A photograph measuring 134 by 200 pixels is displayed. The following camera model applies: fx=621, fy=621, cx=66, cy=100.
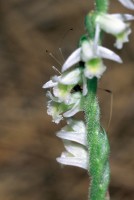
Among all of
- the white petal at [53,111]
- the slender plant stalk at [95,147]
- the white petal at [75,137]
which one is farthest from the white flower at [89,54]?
the white petal at [75,137]

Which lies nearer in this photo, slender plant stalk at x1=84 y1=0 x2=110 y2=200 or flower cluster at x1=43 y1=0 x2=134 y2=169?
flower cluster at x1=43 y1=0 x2=134 y2=169

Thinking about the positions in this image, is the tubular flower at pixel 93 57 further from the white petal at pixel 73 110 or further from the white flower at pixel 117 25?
the white petal at pixel 73 110

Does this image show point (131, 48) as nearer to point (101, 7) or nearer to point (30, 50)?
point (30, 50)

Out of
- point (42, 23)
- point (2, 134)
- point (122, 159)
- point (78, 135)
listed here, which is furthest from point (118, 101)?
point (78, 135)

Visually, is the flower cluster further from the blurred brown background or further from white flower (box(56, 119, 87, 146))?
the blurred brown background

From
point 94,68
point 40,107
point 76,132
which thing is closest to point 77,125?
point 76,132

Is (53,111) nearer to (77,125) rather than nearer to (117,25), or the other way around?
(77,125)

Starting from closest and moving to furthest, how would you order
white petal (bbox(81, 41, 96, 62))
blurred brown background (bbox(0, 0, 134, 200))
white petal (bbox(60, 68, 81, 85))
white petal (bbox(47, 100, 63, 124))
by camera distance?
white petal (bbox(81, 41, 96, 62)), white petal (bbox(60, 68, 81, 85)), white petal (bbox(47, 100, 63, 124)), blurred brown background (bbox(0, 0, 134, 200))

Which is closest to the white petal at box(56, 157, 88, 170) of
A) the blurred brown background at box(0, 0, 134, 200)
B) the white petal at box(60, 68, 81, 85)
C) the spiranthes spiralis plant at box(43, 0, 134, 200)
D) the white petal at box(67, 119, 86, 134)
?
the spiranthes spiralis plant at box(43, 0, 134, 200)
